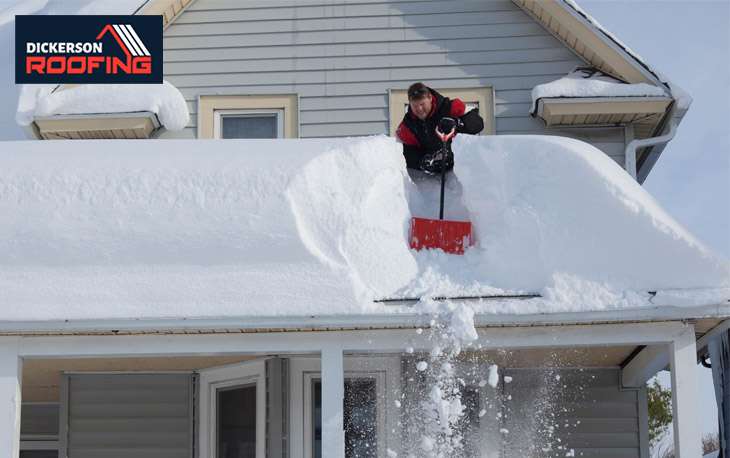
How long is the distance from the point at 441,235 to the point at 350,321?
909 millimetres

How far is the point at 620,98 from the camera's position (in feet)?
33.0

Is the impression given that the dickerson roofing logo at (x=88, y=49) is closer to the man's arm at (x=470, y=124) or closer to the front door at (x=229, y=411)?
the front door at (x=229, y=411)

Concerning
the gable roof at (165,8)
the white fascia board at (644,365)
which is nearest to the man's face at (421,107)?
the white fascia board at (644,365)

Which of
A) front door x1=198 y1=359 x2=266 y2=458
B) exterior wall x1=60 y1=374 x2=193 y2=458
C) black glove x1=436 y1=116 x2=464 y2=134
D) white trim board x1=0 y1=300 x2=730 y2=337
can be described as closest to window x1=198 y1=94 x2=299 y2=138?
exterior wall x1=60 y1=374 x2=193 y2=458

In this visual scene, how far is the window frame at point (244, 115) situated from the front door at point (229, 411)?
286cm

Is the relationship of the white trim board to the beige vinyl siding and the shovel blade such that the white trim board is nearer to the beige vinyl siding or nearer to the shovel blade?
the shovel blade

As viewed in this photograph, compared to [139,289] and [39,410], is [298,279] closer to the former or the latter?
[139,289]

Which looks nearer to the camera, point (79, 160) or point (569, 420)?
point (79, 160)

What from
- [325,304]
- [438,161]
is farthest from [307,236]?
[438,161]

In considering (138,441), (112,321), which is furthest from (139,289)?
(138,441)

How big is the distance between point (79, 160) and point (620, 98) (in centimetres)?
516

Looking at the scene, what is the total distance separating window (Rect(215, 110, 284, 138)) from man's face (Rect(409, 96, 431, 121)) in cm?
352

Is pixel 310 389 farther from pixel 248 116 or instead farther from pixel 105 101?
pixel 105 101

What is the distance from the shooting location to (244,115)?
10906 mm
